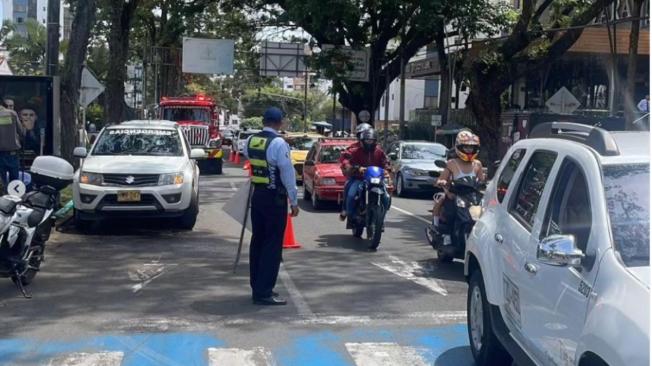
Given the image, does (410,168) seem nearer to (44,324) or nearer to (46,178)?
(46,178)

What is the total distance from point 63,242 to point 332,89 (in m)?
27.9

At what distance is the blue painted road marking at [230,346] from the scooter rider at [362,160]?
5.49 m

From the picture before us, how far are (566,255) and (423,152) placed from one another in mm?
19553

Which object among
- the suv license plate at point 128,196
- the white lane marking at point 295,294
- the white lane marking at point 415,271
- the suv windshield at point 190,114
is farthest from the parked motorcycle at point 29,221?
the suv windshield at point 190,114

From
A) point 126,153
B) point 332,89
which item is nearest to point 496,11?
point 332,89

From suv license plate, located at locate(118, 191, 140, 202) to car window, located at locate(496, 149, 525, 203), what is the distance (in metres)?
7.68

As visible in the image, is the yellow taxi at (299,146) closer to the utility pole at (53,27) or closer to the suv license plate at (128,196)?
the utility pole at (53,27)

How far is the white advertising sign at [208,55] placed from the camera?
4703 cm

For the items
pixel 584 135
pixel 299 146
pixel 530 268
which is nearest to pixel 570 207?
pixel 530 268

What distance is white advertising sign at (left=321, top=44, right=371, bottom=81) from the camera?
36969 millimetres

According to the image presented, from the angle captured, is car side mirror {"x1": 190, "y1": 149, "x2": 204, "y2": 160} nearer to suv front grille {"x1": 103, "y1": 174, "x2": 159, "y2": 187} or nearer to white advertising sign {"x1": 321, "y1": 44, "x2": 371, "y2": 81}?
suv front grille {"x1": 103, "y1": 174, "x2": 159, "y2": 187}

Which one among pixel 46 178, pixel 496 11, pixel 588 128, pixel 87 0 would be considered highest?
pixel 496 11

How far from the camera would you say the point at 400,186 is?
22.6m

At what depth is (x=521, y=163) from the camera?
21.0ft
